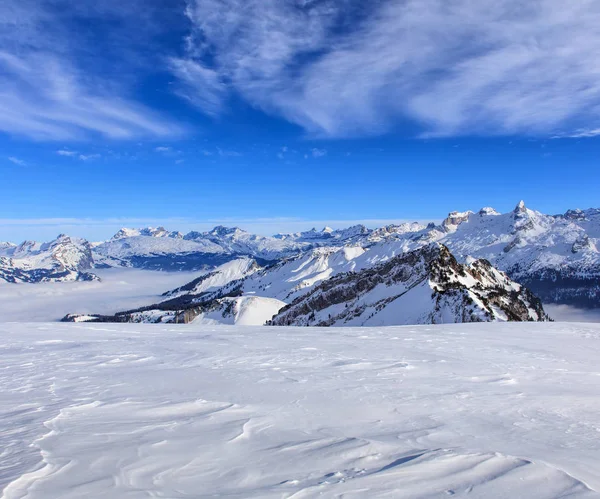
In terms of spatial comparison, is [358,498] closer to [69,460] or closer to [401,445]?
[401,445]

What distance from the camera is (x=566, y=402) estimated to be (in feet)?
32.3

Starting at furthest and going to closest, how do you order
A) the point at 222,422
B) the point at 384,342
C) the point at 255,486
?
the point at 384,342 → the point at 222,422 → the point at 255,486

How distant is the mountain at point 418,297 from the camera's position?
70.3 metres

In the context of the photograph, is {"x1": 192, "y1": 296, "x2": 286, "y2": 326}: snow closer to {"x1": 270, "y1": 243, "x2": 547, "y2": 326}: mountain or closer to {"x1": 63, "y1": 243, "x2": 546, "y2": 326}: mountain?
{"x1": 270, "y1": 243, "x2": 547, "y2": 326}: mountain

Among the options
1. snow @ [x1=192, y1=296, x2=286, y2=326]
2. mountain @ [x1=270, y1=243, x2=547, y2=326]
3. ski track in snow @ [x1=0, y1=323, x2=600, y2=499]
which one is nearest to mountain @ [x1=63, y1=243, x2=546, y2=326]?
mountain @ [x1=270, y1=243, x2=547, y2=326]

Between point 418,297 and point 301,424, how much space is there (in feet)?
257

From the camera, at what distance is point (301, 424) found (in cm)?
809

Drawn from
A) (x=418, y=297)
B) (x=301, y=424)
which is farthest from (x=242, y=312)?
(x=301, y=424)

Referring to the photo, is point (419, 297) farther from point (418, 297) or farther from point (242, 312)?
point (242, 312)

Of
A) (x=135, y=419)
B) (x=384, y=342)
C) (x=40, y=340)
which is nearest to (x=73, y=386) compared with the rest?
(x=135, y=419)

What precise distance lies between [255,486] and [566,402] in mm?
8385

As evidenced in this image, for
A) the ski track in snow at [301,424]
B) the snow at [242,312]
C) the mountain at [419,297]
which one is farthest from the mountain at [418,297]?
the ski track in snow at [301,424]

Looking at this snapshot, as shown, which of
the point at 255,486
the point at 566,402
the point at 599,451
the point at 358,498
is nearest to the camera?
the point at 358,498

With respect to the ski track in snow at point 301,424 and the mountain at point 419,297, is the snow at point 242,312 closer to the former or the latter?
the mountain at point 419,297
